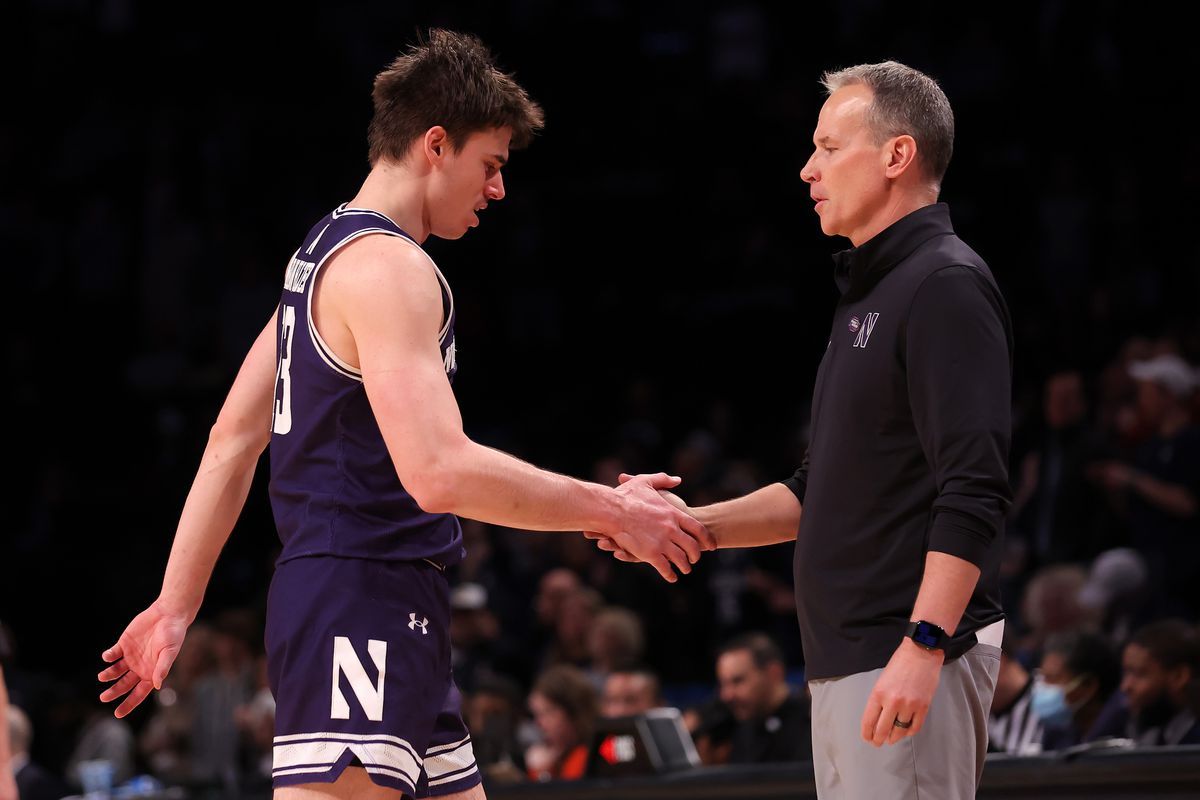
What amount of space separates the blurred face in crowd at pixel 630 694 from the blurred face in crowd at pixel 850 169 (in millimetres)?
A: 4996

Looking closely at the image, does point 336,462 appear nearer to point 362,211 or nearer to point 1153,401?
point 362,211

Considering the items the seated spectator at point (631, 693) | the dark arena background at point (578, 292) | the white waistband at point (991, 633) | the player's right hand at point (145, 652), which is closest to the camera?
the white waistband at point (991, 633)

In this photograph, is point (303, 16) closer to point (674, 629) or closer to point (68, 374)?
point (68, 374)

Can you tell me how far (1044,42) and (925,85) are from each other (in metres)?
8.56

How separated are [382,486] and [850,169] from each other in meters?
1.21

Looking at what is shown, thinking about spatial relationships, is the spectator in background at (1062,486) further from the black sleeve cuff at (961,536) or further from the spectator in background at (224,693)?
the black sleeve cuff at (961,536)

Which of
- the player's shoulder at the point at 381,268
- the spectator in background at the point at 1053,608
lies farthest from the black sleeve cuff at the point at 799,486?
the spectator in background at the point at 1053,608

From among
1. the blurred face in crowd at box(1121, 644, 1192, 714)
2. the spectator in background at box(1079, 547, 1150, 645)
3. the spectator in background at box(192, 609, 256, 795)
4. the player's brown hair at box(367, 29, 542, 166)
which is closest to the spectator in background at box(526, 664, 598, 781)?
the spectator in background at box(1079, 547, 1150, 645)

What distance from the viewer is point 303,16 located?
14.6m

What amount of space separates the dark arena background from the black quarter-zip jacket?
476 cm

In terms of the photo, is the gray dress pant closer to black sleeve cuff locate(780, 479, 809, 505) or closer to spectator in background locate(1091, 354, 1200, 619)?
black sleeve cuff locate(780, 479, 809, 505)

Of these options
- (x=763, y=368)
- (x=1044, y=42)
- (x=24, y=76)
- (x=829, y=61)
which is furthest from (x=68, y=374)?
(x=1044, y=42)

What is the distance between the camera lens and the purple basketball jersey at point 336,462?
339 centimetres

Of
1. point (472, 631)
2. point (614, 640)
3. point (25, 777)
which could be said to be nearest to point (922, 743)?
point (614, 640)
